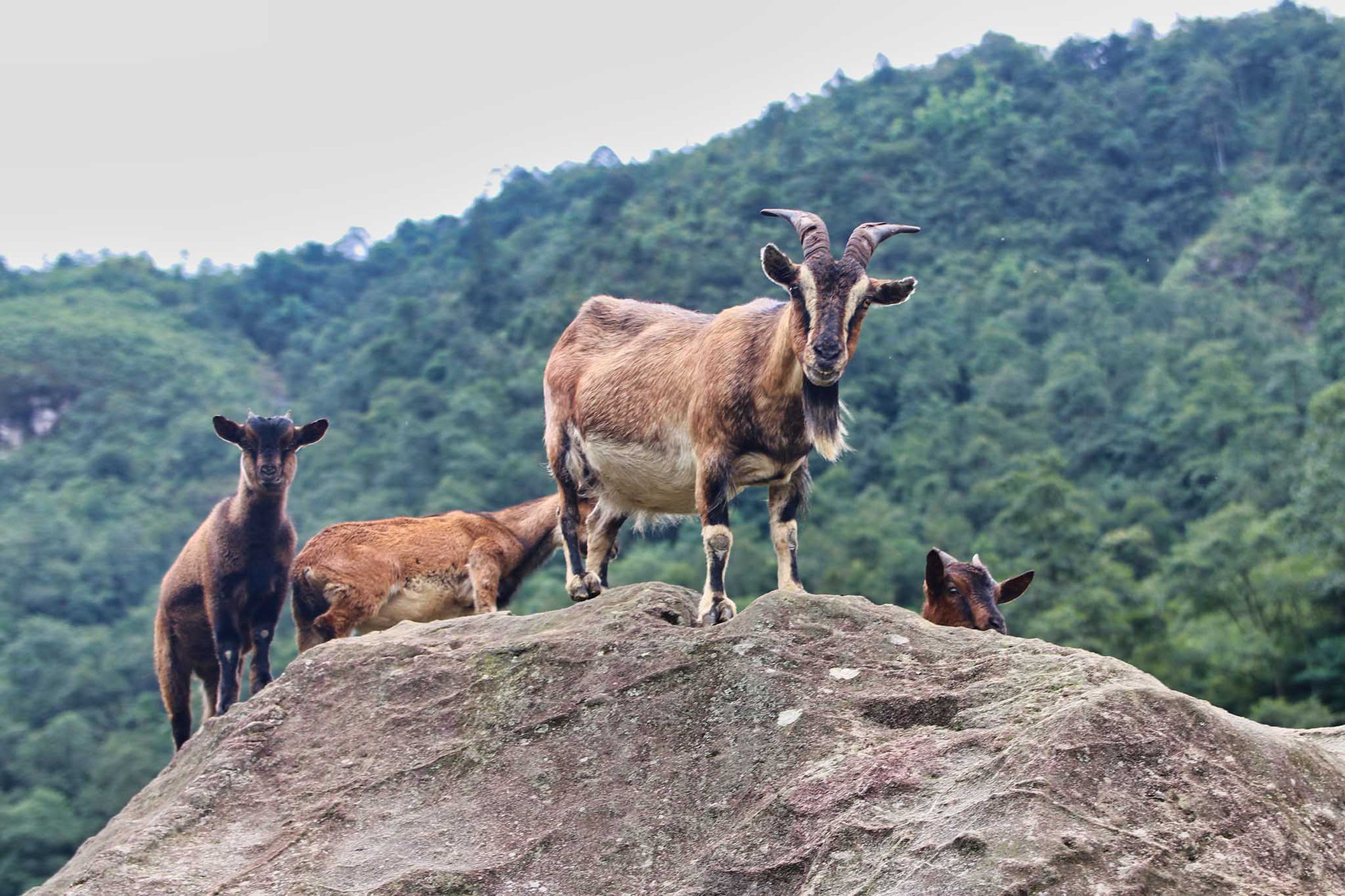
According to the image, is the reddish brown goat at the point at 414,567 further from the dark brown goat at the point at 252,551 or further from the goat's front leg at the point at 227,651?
the goat's front leg at the point at 227,651

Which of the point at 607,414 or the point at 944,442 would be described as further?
the point at 944,442

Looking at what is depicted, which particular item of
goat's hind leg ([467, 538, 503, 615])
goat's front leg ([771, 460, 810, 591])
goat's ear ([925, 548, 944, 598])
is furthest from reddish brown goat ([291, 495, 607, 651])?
goat's ear ([925, 548, 944, 598])

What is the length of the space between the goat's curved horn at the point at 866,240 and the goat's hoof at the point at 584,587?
8.88 ft

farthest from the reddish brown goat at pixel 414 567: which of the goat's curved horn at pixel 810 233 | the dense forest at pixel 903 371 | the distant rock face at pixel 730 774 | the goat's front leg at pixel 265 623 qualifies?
the dense forest at pixel 903 371

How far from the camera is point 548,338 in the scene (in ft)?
227

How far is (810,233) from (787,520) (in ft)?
5.60

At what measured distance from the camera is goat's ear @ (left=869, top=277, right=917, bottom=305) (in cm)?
879

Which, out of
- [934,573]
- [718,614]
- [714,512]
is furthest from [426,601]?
[934,573]

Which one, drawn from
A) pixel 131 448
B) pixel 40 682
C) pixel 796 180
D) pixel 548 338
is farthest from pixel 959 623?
pixel 796 180

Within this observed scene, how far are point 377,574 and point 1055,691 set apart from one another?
20.2 feet

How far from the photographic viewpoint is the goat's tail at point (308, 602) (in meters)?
11.5

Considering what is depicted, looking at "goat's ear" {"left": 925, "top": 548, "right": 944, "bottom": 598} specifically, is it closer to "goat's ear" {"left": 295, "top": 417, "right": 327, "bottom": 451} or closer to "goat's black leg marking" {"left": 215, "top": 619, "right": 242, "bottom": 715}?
"goat's ear" {"left": 295, "top": 417, "right": 327, "bottom": 451}

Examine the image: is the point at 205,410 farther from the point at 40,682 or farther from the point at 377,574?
the point at 377,574

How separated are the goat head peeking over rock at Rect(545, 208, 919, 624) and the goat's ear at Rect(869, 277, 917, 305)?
1 centimetres
